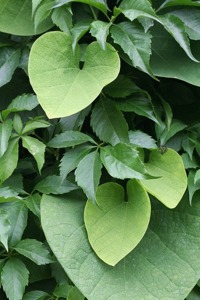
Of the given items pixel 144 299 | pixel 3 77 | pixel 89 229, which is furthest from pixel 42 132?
pixel 144 299

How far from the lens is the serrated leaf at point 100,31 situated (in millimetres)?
846

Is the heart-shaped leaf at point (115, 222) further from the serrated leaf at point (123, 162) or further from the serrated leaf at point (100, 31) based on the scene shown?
the serrated leaf at point (100, 31)

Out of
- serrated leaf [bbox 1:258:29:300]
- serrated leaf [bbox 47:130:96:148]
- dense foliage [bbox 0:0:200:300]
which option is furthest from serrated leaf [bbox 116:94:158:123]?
serrated leaf [bbox 1:258:29:300]

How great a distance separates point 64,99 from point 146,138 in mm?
193

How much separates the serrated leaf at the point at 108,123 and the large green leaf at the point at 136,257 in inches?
5.7

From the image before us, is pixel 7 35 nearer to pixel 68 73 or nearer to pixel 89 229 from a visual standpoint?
pixel 68 73

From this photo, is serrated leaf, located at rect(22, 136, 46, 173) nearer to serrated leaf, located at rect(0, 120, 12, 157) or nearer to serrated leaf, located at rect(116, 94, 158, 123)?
serrated leaf, located at rect(0, 120, 12, 157)

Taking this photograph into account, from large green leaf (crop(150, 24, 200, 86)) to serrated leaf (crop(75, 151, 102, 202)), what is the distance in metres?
0.23

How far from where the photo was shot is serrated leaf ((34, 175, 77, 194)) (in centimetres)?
96

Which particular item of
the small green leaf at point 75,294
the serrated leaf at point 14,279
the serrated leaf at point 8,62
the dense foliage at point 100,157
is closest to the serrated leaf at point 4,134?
the dense foliage at point 100,157

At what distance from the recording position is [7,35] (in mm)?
1098

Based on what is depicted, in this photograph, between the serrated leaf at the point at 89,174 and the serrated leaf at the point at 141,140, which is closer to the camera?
the serrated leaf at the point at 89,174

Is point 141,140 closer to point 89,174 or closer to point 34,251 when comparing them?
point 89,174

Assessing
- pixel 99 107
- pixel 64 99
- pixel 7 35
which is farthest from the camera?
pixel 7 35
